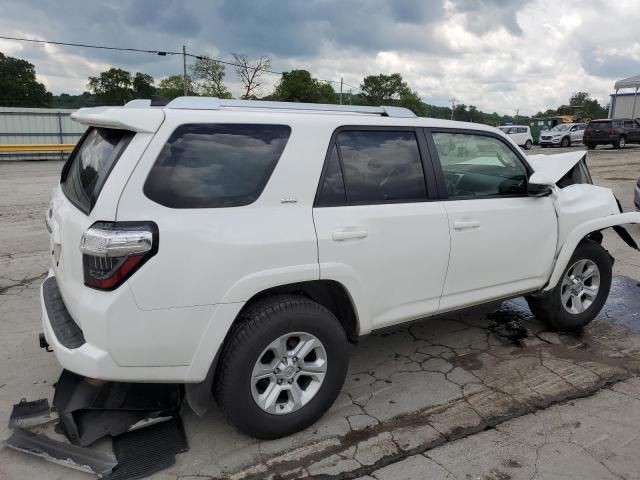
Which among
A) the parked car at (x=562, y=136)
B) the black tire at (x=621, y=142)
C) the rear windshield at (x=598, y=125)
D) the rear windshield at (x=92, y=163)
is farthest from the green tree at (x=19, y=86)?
the rear windshield at (x=92, y=163)

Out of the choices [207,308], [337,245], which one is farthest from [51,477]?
[337,245]

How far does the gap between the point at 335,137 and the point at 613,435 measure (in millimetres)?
2369

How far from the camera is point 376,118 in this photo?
326cm

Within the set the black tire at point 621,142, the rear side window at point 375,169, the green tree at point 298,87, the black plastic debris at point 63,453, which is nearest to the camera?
the black plastic debris at point 63,453

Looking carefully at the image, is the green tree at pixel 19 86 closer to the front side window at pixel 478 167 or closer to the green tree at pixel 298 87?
the green tree at pixel 298 87

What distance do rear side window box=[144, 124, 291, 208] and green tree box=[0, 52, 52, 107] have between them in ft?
226

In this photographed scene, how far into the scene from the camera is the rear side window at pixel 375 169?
301 cm

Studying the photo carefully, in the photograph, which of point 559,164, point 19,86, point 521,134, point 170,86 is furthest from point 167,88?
point 559,164

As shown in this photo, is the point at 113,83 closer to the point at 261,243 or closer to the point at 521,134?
the point at 521,134

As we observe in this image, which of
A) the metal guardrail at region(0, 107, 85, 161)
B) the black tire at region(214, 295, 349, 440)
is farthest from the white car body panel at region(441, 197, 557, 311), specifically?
the metal guardrail at region(0, 107, 85, 161)

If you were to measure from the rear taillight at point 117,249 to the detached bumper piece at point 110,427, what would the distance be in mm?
782

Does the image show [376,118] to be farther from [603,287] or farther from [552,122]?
[552,122]

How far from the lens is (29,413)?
2.97 meters

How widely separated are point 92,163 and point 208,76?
216 ft
